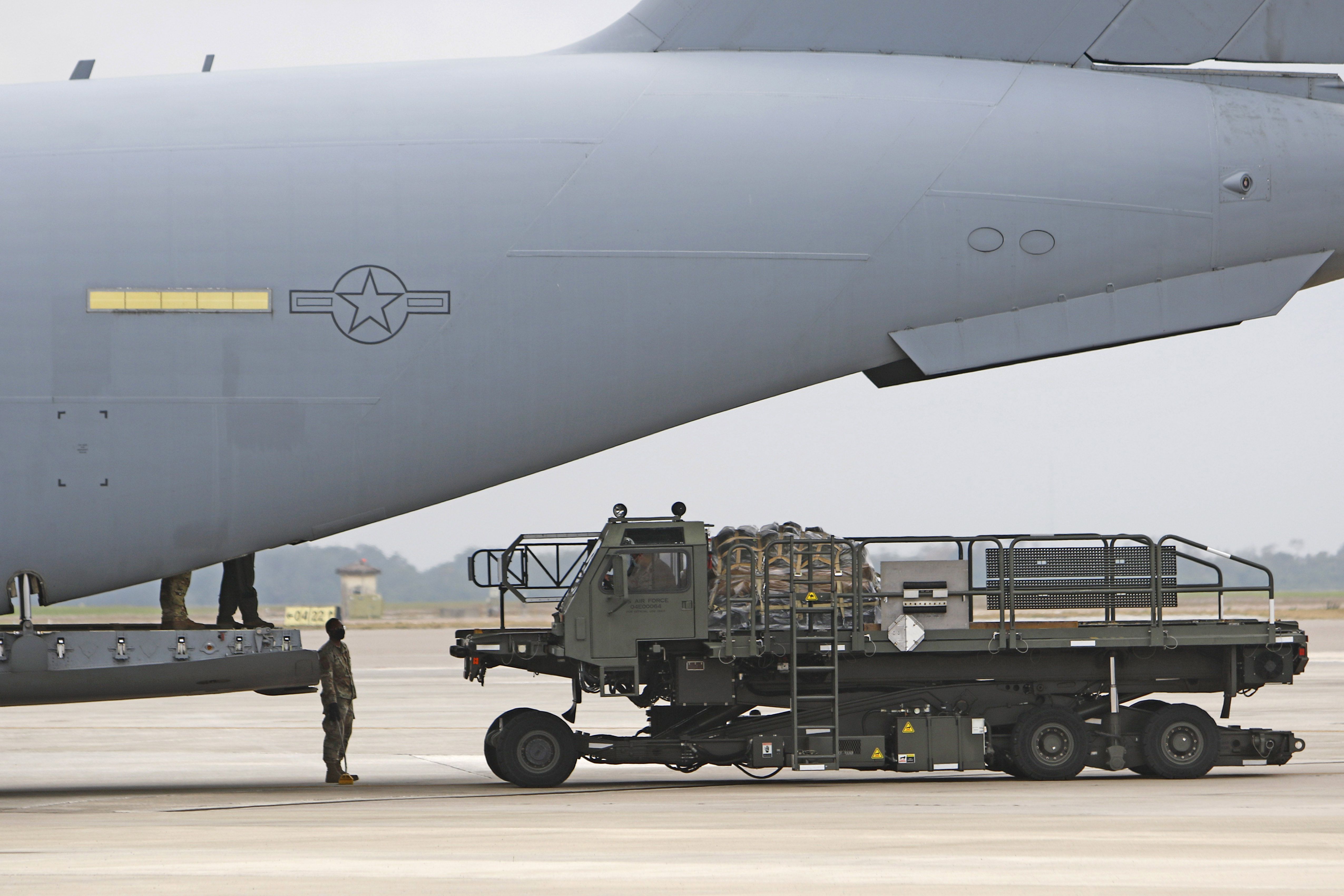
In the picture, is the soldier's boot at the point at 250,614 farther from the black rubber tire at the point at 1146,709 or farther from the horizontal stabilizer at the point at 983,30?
the black rubber tire at the point at 1146,709

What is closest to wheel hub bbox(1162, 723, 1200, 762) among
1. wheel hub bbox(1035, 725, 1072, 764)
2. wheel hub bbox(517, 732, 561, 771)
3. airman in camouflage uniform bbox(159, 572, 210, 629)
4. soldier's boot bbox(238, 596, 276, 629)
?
wheel hub bbox(1035, 725, 1072, 764)

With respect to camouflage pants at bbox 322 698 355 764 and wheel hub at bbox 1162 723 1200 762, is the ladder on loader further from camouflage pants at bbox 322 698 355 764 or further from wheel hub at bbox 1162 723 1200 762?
camouflage pants at bbox 322 698 355 764

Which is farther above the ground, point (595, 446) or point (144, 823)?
point (595, 446)

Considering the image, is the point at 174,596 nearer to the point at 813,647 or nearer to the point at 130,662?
the point at 130,662

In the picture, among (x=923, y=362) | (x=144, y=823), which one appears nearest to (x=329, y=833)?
(x=144, y=823)

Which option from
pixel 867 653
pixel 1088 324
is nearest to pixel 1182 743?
pixel 867 653

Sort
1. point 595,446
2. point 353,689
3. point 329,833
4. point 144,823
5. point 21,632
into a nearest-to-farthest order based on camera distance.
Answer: point 329,833 → point 144,823 → point 21,632 → point 595,446 → point 353,689

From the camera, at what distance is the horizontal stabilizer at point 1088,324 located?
12.2 m

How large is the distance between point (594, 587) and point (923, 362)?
3315 millimetres

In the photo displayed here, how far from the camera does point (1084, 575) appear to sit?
1289 centimetres

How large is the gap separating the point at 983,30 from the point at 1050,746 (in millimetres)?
6238

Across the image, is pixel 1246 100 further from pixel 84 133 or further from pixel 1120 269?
pixel 84 133

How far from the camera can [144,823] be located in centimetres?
1048

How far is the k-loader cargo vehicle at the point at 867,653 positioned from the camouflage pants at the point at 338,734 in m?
1.43
